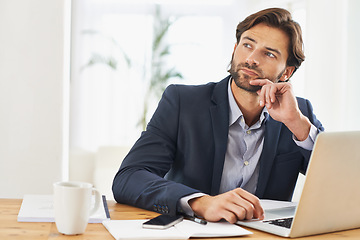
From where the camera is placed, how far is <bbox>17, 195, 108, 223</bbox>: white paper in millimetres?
1235

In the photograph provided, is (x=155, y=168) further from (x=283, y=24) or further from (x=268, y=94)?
(x=283, y=24)

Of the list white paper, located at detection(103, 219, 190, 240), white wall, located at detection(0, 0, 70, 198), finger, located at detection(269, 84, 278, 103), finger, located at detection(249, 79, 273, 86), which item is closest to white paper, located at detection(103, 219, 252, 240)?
white paper, located at detection(103, 219, 190, 240)

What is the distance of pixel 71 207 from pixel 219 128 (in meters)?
0.85

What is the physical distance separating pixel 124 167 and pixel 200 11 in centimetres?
416

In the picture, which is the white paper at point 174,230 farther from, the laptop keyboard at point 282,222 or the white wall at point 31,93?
the white wall at point 31,93

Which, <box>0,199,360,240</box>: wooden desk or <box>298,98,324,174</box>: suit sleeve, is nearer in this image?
<box>0,199,360,240</box>: wooden desk

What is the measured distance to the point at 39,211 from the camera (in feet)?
4.29

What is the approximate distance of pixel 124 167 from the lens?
1629 millimetres

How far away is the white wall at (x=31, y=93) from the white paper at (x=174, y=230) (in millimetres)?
2151

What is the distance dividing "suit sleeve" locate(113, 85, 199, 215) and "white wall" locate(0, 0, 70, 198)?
1558 millimetres

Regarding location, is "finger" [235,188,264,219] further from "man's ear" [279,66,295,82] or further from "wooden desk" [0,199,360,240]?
"man's ear" [279,66,295,82]

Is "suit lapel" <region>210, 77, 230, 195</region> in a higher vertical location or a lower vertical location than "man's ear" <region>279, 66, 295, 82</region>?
lower

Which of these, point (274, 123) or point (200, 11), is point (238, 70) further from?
point (200, 11)

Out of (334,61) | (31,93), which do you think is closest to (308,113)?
(31,93)
